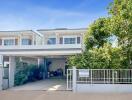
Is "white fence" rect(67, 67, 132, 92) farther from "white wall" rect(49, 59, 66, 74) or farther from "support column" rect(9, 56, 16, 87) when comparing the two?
"white wall" rect(49, 59, 66, 74)

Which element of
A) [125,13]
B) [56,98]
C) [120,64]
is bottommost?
[56,98]

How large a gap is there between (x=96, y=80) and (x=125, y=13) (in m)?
4.73

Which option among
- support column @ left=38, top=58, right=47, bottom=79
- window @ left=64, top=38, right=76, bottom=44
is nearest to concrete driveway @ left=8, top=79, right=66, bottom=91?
support column @ left=38, top=58, right=47, bottom=79

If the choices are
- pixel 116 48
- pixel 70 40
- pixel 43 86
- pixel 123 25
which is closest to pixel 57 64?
pixel 70 40

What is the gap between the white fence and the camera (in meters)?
16.8

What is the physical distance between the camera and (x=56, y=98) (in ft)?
48.8

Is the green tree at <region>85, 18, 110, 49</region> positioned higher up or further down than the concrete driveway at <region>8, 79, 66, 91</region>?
higher up

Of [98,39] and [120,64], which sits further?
[98,39]

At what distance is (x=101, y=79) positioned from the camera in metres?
17.3

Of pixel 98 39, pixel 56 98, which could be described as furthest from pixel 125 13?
pixel 56 98

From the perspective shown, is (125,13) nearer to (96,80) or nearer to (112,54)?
(112,54)

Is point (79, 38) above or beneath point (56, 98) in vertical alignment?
above

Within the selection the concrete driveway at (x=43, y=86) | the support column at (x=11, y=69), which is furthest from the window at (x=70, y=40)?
the support column at (x=11, y=69)

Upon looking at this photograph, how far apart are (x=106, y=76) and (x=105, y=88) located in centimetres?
85
